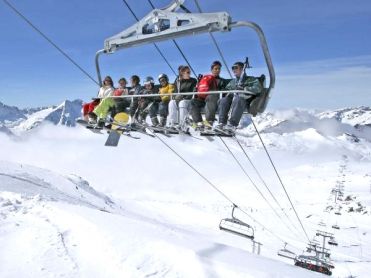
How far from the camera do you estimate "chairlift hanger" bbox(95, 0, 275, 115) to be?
31.5 feet

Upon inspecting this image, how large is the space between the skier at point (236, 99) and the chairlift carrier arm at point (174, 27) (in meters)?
0.75

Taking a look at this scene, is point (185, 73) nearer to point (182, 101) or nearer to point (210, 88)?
point (182, 101)

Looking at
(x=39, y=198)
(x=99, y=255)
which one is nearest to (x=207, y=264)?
(x=99, y=255)

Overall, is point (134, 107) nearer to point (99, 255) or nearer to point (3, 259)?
point (99, 255)

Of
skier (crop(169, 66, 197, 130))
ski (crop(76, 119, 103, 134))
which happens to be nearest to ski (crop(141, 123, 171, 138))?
skier (crop(169, 66, 197, 130))

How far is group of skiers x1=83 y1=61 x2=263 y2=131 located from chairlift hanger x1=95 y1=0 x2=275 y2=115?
1.19m

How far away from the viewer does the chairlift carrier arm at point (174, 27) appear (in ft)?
31.4

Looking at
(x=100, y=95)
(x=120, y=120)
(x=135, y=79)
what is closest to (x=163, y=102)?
(x=135, y=79)

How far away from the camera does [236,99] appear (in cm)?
1355

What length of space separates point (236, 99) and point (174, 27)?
3.89m

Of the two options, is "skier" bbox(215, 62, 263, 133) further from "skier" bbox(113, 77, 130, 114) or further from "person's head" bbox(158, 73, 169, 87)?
"skier" bbox(113, 77, 130, 114)

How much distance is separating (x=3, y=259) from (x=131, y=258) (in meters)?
3.92

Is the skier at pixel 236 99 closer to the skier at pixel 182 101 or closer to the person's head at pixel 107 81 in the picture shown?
the skier at pixel 182 101

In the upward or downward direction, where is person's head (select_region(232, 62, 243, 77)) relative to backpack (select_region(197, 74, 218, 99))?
upward
